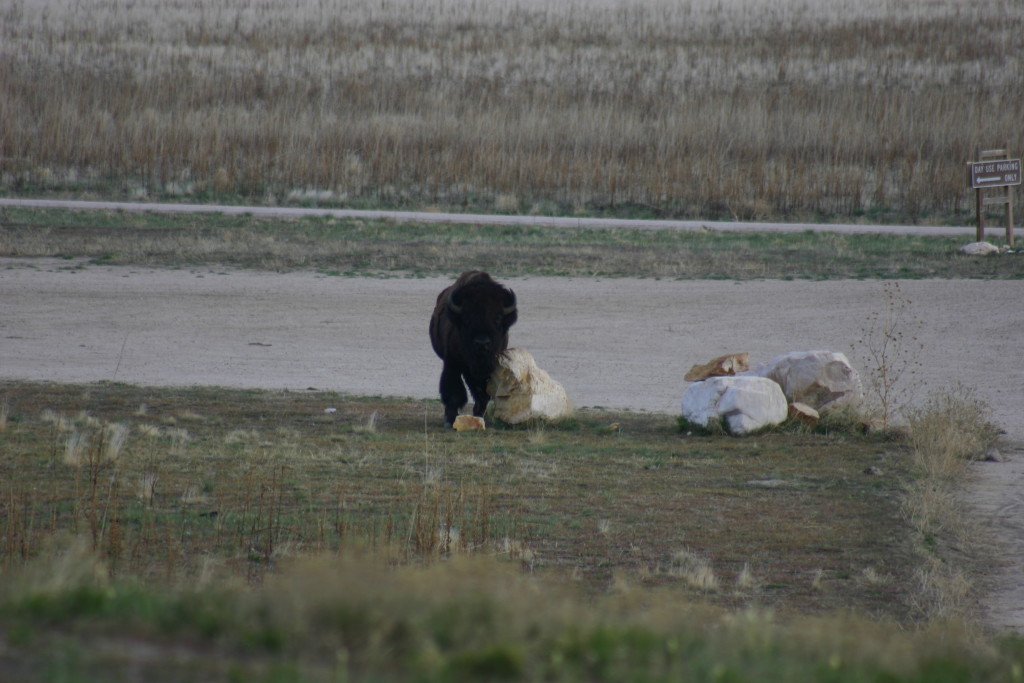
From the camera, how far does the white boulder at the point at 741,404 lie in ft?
41.1

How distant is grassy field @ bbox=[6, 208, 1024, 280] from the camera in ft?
79.2

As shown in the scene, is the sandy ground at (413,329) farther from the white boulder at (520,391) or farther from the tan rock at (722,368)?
the white boulder at (520,391)

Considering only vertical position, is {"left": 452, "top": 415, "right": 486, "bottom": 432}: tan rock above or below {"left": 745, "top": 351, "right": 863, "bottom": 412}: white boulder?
below

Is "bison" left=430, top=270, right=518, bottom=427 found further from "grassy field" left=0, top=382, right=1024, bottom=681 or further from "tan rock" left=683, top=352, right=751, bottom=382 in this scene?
"tan rock" left=683, top=352, right=751, bottom=382

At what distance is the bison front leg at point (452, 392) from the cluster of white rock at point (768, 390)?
2.50 metres

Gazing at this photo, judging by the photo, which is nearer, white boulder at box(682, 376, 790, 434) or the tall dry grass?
white boulder at box(682, 376, 790, 434)

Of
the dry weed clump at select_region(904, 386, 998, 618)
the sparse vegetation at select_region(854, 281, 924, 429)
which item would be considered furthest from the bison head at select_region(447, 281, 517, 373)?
the sparse vegetation at select_region(854, 281, 924, 429)

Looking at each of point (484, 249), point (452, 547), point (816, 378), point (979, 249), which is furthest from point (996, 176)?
point (452, 547)

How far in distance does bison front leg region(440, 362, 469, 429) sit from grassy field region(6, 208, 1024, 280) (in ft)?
35.8

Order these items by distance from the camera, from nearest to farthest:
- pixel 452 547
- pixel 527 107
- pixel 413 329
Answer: pixel 452 547 → pixel 413 329 → pixel 527 107

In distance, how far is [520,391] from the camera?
12.8 m

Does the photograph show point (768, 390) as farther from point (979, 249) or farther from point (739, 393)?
point (979, 249)

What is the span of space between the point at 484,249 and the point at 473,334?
13879mm

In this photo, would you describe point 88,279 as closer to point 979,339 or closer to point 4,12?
point 979,339
